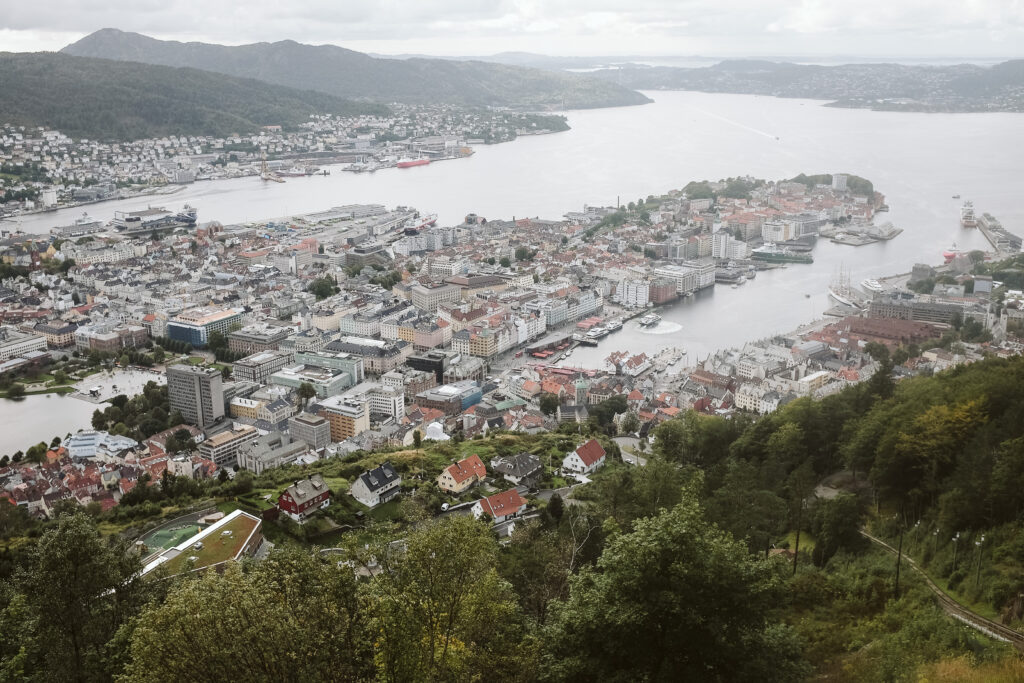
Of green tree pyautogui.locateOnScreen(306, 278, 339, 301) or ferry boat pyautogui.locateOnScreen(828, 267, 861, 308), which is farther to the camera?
green tree pyautogui.locateOnScreen(306, 278, 339, 301)

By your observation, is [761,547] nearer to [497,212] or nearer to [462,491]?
[462,491]

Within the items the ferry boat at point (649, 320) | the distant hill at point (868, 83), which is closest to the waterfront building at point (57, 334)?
the ferry boat at point (649, 320)

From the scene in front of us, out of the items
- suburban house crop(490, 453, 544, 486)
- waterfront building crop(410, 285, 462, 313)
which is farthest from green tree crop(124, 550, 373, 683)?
waterfront building crop(410, 285, 462, 313)

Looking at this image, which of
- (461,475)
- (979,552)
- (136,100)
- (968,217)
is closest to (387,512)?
(461,475)

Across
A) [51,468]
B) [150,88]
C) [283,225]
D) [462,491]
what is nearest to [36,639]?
[462,491]

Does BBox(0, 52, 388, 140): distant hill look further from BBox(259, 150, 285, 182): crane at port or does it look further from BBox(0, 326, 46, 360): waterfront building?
BBox(0, 326, 46, 360): waterfront building

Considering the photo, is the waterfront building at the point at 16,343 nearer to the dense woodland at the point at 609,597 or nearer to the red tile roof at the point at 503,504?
the dense woodland at the point at 609,597

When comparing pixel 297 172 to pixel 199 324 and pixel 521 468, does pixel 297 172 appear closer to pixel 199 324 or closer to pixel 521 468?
pixel 199 324
